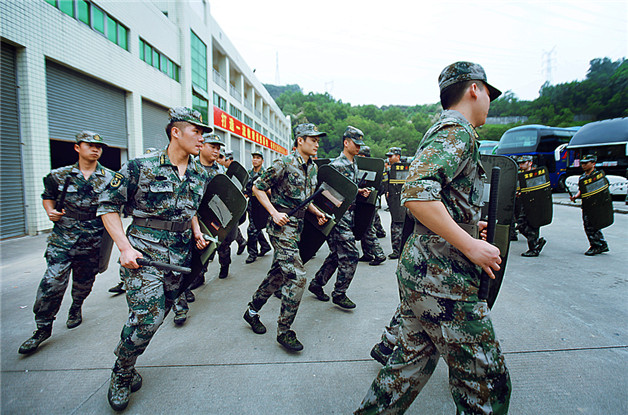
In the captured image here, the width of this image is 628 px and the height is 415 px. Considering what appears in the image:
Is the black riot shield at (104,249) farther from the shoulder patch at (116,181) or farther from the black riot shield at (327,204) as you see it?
the black riot shield at (327,204)

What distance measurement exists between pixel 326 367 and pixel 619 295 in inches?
144

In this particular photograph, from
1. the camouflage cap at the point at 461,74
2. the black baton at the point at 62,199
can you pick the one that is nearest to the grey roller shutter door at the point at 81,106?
the black baton at the point at 62,199

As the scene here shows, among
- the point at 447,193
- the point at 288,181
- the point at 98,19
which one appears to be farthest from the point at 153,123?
the point at 447,193

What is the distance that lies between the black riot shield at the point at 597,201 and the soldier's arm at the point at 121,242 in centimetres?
682

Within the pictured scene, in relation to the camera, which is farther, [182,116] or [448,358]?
[182,116]

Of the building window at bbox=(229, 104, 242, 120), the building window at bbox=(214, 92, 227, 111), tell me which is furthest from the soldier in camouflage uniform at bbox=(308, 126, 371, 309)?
the building window at bbox=(229, 104, 242, 120)

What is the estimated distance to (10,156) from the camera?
22.5 ft

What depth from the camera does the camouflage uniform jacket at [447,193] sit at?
132 centimetres

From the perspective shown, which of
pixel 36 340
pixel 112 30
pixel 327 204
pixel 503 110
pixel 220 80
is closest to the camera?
pixel 36 340

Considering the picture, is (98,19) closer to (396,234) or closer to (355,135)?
(355,135)

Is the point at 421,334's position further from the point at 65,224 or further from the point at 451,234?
the point at 65,224

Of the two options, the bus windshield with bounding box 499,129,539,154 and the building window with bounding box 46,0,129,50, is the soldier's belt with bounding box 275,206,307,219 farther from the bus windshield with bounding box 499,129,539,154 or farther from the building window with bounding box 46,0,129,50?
the bus windshield with bounding box 499,129,539,154

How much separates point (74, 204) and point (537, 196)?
6.43 m

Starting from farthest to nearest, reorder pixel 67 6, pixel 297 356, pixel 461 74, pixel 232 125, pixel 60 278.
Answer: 1. pixel 232 125
2. pixel 67 6
3. pixel 60 278
4. pixel 297 356
5. pixel 461 74
